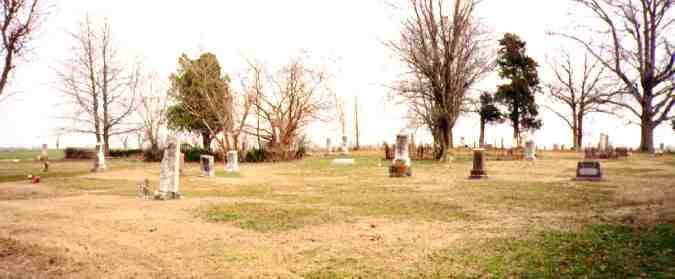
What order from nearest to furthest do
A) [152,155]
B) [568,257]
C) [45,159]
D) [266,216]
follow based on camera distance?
[568,257] < [266,216] < [45,159] < [152,155]

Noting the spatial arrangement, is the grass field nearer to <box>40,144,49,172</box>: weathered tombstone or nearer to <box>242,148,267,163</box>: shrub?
<box>40,144,49,172</box>: weathered tombstone

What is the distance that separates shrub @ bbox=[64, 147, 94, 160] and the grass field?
30261 mm

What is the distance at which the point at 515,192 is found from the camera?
1302 cm

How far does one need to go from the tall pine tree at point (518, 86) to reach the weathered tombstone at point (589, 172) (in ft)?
98.8

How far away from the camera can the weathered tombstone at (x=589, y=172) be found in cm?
1603

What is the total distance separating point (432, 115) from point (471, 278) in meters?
25.4

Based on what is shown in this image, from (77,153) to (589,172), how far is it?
134 ft

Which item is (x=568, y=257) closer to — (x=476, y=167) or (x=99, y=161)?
(x=476, y=167)

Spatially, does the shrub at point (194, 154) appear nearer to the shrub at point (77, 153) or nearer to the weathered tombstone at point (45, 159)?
the weathered tombstone at point (45, 159)

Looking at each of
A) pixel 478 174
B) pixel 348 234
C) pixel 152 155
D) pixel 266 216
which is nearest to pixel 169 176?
pixel 266 216

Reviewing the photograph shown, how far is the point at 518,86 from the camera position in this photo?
146 feet

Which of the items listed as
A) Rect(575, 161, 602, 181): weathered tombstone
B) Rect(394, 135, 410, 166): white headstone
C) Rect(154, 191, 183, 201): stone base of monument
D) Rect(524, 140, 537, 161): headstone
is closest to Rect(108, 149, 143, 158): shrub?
Rect(394, 135, 410, 166): white headstone

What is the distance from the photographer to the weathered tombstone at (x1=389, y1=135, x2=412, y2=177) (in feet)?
60.9

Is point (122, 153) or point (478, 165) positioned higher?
point (122, 153)
